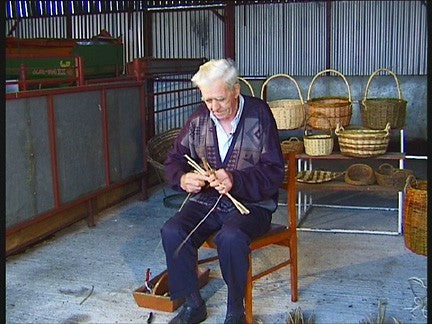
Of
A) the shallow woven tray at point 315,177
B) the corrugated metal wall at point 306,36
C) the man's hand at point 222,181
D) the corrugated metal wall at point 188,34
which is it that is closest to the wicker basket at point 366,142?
the shallow woven tray at point 315,177

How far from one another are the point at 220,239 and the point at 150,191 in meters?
3.23

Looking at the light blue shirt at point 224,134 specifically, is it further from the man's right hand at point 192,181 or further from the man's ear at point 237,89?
the man's right hand at point 192,181

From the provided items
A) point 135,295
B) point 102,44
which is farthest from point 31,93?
point 102,44

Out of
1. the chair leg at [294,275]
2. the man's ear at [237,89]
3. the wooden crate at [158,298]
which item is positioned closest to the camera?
the man's ear at [237,89]

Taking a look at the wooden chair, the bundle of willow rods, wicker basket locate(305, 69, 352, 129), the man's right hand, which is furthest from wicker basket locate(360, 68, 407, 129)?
the man's right hand

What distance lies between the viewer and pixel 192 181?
301 cm

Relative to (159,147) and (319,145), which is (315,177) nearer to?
(319,145)

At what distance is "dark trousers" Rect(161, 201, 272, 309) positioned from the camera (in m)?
2.89

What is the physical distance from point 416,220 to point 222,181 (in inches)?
42.0

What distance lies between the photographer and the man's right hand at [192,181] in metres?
2.99

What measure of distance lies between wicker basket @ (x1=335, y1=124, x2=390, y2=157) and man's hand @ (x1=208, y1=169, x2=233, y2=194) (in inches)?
72.0

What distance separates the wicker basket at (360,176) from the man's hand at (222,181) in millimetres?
1933

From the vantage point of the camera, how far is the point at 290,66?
28.1 feet

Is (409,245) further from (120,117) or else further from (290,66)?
(290,66)
